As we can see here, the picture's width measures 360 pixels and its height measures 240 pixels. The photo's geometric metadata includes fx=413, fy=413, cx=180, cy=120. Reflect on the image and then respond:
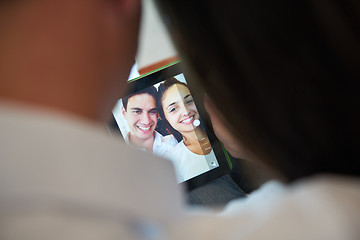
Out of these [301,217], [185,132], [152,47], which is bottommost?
[301,217]

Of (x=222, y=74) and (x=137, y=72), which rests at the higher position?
(x=137, y=72)

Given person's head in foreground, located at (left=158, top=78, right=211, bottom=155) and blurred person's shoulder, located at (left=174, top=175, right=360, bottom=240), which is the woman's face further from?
blurred person's shoulder, located at (left=174, top=175, right=360, bottom=240)

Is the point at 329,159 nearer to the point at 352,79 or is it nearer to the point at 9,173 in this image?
the point at 352,79

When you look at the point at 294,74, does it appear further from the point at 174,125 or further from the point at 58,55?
the point at 174,125

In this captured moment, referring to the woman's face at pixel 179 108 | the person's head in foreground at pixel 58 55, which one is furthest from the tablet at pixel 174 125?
the person's head in foreground at pixel 58 55

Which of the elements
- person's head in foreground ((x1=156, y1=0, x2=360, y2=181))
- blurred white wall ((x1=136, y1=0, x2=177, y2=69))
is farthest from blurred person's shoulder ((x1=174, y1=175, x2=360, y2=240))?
blurred white wall ((x1=136, y1=0, x2=177, y2=69))

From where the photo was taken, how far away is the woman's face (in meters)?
0.73

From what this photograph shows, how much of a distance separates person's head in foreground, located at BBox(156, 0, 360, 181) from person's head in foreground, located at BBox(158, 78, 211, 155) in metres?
0.39

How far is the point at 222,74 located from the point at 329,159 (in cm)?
11

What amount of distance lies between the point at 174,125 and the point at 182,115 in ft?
0.08

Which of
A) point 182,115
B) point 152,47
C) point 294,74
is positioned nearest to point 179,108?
point 182,115

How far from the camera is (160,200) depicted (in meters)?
0.31

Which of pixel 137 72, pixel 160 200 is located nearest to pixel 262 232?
pixel 160 200

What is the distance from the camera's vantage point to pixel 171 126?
73 centimetres
